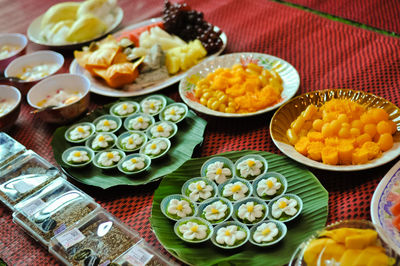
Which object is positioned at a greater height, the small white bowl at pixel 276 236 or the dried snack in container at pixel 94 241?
the small white bowl at pixel 276 236

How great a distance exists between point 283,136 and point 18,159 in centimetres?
100

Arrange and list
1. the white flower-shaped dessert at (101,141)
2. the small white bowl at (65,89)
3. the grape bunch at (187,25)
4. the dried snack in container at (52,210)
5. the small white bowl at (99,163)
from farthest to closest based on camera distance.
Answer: the grape bunch at (187,25) → the small white bowl at (65,89) → the white flower-shaped dessert at (101,141) → the small white bowl at (99,163) → the dried snack in container at (52,210)

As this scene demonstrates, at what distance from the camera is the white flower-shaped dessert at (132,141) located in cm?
162

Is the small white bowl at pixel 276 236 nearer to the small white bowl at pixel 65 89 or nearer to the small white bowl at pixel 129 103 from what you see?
the small white bowl at pixel 129 103

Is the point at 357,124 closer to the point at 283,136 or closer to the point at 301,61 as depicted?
the point at 283,136

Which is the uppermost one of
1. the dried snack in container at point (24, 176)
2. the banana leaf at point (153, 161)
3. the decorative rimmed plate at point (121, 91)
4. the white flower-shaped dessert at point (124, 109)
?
the decorative rimmed plate at point (121, 91)

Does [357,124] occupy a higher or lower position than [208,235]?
higher

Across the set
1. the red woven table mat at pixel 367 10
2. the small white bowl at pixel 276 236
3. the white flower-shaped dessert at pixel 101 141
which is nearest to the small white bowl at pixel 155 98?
the white flower-shaped dessert at pixel 101 141

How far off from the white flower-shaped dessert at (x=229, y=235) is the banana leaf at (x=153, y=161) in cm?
37

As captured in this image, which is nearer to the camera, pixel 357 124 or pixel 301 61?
pixel 357 124

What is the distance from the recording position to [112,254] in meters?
1.18

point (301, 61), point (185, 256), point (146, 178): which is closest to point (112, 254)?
point (185, 256)

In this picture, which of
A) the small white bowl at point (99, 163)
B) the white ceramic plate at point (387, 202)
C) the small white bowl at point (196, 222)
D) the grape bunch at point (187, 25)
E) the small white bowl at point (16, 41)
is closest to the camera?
the white ceramic plate at point (387, 202)

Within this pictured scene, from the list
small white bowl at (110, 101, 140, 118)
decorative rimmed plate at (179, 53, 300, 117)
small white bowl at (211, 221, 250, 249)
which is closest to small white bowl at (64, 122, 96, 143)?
small white bowl at (110, 101, 140, 118)
